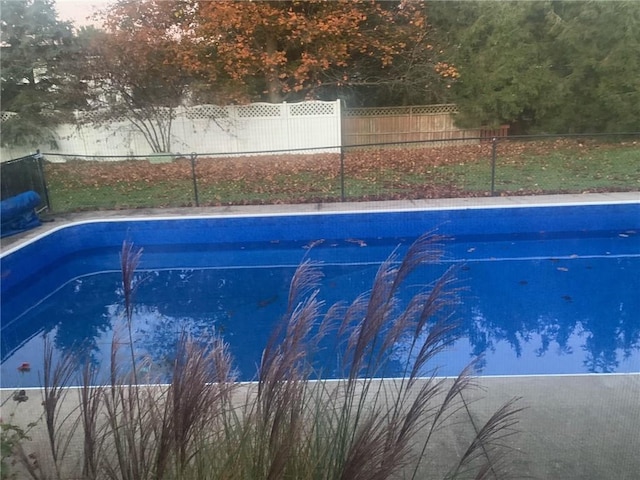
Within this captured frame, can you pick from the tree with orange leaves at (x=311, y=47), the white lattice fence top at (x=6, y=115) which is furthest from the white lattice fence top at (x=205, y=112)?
the white lattice fence top at (x=6, y=115)

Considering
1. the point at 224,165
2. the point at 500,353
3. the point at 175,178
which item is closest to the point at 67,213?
the point at 175,178

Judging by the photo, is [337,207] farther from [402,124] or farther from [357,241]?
[402,124]

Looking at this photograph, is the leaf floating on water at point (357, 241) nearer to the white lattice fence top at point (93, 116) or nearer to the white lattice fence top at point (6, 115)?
the white lattice fence top at point (93, 116)

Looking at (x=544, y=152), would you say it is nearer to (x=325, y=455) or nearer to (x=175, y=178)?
(x=175, y=178)

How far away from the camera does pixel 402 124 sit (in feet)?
38.6

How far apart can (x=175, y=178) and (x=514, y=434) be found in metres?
7.33

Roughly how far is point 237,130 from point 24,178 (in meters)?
5.08

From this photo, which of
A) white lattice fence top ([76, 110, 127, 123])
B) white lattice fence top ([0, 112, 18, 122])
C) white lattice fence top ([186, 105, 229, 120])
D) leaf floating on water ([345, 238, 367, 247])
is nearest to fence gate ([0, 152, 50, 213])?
white lattice fence top ([0, 112, 18, 122])

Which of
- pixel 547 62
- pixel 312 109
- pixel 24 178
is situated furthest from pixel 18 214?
pixel 547 62

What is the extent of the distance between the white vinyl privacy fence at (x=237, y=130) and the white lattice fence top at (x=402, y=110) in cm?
81

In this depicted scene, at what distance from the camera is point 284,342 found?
1209 millimetres

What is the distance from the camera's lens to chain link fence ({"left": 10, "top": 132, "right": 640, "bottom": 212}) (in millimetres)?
7125

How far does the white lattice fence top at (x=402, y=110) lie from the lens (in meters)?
11.5

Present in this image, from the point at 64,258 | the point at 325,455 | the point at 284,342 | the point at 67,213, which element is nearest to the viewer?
the point at 284,342
